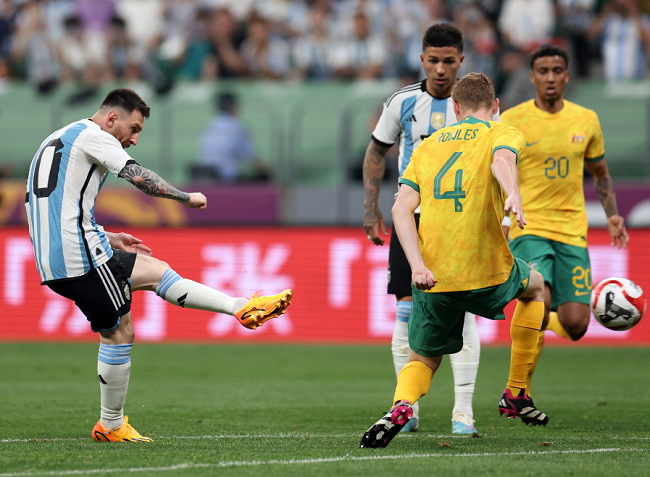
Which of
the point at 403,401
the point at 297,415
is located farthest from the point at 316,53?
the point at 403,401

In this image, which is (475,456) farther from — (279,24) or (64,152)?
(279,24)

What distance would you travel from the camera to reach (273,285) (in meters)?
12.3

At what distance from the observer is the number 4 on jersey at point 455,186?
488 cm

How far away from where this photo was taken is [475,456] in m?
4.71

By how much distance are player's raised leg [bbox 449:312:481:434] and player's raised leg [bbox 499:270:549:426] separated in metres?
0.38

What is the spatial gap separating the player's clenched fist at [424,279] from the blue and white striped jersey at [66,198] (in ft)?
5.94

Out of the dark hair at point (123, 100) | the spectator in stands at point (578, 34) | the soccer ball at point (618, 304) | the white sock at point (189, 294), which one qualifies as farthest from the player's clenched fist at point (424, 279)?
the spectator in stands at point (578, 34)

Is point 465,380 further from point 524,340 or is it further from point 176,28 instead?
point 176,28

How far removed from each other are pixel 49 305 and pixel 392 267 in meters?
7.38

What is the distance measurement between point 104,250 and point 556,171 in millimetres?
3543

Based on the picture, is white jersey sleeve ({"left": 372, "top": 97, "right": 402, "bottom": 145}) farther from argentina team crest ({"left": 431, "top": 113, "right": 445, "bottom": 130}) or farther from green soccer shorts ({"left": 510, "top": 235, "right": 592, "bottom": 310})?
green soccer shorts ({"left": 510, "top": 235, "right": 592, "bottom": 310})

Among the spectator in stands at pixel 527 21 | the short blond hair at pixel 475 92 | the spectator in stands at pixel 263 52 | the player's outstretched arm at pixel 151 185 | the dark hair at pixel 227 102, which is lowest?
the player's outstretched arm at pixel 151 185

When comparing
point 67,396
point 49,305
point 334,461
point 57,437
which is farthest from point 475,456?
point 49,305

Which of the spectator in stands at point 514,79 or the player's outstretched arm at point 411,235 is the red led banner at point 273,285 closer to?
the spectator in stands at point 514,79
